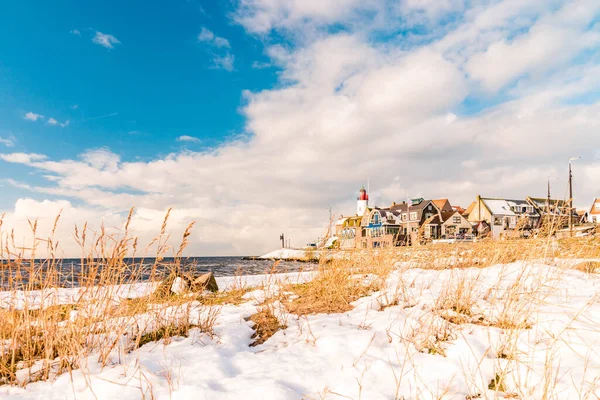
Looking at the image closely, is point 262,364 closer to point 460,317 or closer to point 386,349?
point 386,349

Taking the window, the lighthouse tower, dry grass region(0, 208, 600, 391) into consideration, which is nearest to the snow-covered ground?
dry grass region(0, 208, 600, 391)

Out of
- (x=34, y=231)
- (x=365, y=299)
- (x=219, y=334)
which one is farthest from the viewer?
(x=365, y=299)

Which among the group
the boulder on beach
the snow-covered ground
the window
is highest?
the window

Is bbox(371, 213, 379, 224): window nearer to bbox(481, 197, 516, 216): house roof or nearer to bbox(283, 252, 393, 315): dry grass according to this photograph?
bbox(481, 197, 516, 216): house roof

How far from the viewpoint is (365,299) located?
5.14 m

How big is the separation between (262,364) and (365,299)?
2354 mm

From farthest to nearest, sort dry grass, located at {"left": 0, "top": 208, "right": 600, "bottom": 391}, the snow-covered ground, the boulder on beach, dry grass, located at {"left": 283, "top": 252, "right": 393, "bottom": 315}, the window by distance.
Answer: the window < dry grass, located at {"left": 283, "top": 252, "right": 393, "bottom": 315} < the boulder on beach < dry grass, located at {"left": 0, "top": 208, "right": 600, "bottom": 391} < the snow-covered ground

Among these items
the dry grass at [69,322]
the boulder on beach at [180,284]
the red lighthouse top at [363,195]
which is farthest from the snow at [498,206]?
the dry grass at [69,322]

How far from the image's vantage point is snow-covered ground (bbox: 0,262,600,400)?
→ 264cm

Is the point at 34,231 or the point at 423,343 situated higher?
the point at 34,231

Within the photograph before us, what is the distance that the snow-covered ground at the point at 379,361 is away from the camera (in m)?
2.64

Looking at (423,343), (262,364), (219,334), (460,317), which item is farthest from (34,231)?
(460,317)

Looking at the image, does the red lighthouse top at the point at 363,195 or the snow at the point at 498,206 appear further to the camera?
the red lighthouse top at the point at 363,195

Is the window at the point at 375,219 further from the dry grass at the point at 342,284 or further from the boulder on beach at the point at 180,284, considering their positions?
the boulder on beach at the point at 180,284
